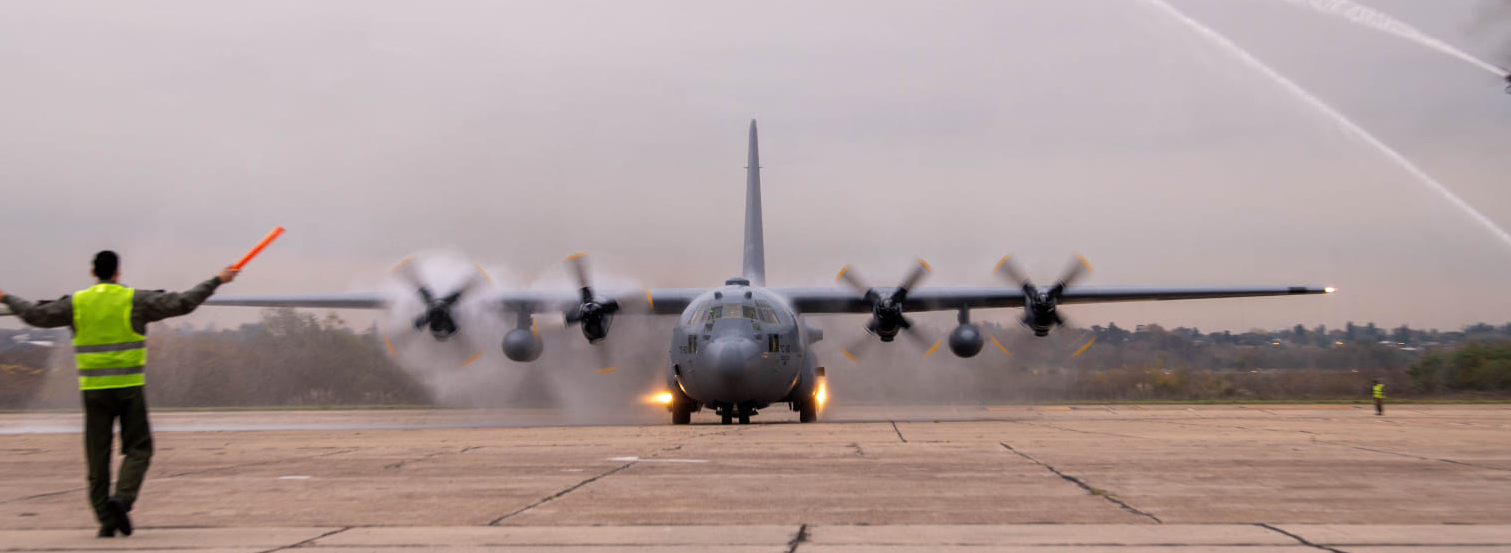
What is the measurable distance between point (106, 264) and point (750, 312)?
54.6 ft

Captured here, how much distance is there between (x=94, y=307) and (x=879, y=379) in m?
29.8

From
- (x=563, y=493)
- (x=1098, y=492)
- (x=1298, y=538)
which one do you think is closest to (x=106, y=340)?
(x=563, y=493)

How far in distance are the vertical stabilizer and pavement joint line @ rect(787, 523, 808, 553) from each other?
23962 millimetres

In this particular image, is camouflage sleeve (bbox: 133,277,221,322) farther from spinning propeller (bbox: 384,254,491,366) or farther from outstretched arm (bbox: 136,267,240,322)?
spinning propeller (bbox: 384,254,491,366)

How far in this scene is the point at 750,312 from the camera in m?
24.1

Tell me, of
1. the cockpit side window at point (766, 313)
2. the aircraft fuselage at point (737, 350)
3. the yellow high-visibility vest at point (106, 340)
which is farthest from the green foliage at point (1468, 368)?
the yellow high-visibility vest at point (106, 340)

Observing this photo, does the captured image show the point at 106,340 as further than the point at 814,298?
No

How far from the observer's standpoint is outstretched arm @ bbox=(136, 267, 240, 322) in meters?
7.91

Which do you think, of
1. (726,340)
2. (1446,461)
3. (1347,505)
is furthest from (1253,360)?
(1347,505)

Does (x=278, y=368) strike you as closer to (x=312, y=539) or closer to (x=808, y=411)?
(x=808, y=411)

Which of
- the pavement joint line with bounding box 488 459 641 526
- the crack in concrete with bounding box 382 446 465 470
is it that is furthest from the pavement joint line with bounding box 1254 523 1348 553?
the crack in concrete with bounding box 382 446 465 470

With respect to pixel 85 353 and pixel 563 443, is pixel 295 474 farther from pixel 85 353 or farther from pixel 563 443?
pixel 563 443

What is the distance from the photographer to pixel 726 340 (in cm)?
2328

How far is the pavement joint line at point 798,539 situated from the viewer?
691cm
